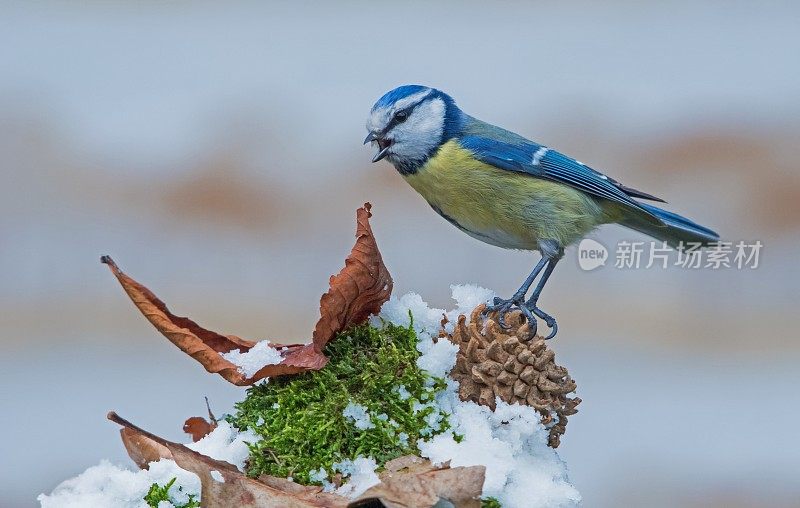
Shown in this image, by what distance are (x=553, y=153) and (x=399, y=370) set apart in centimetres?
56

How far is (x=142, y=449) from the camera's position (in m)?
1.09

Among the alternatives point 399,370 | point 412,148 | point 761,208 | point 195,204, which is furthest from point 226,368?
point 761,208

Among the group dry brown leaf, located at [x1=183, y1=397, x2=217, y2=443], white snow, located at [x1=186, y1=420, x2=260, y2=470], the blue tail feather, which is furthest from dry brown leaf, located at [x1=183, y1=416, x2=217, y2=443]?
the blue tail feather

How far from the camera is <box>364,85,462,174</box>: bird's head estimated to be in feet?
4.66

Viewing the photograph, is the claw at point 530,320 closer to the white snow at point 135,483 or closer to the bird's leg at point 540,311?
the bird's leg at point 540,311

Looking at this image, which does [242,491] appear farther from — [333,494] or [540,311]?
[540,311]

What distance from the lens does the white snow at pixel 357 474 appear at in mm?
963

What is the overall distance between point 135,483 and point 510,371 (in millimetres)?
415

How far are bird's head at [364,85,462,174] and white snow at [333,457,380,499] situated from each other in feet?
1.78

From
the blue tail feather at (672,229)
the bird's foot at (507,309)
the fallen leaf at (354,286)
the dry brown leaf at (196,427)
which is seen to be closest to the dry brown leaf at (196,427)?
the dry brown leaf at (196,427)

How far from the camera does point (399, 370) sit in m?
1.06

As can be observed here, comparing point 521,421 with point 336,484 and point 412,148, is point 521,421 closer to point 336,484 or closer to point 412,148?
point 336,484

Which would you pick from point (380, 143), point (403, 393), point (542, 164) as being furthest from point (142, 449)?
point (542, 164)

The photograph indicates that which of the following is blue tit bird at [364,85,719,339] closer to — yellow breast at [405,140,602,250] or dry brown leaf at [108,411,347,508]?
yellow breast at [405,140,602,250]
